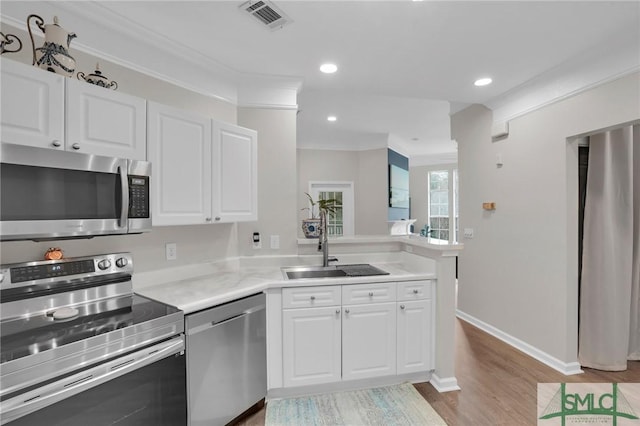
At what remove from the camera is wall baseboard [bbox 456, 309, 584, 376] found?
2.73m

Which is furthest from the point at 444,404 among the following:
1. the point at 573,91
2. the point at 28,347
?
the point at 573,91

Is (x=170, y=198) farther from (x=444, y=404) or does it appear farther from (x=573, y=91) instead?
(x=573, y=91)

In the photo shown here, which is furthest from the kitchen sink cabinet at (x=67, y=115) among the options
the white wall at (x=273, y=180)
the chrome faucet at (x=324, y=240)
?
the chrome faucet at (x=324, y=240)

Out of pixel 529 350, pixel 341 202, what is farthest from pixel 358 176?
pixel 529 350

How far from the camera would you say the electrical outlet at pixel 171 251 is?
2.36 meters

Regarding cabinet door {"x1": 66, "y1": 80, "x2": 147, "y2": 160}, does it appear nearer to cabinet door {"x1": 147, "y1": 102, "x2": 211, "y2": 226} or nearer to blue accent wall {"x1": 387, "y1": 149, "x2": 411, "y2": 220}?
cabinet door {"x1": 147, "y1": 102, "x2": 211, "y2": 226}

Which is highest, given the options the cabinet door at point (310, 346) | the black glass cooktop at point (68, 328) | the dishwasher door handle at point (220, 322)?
the black glass cooktop at point (68, 328)

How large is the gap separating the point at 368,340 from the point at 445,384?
72cm

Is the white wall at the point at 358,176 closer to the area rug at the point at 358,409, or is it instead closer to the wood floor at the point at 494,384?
the wood floor at the point at 494,384

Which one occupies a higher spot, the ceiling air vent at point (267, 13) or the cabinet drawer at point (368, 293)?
the ceiling air vent at point (267, 13)

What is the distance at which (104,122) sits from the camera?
5.48ft

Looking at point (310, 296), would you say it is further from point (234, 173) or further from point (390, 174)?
point (390, 174)
